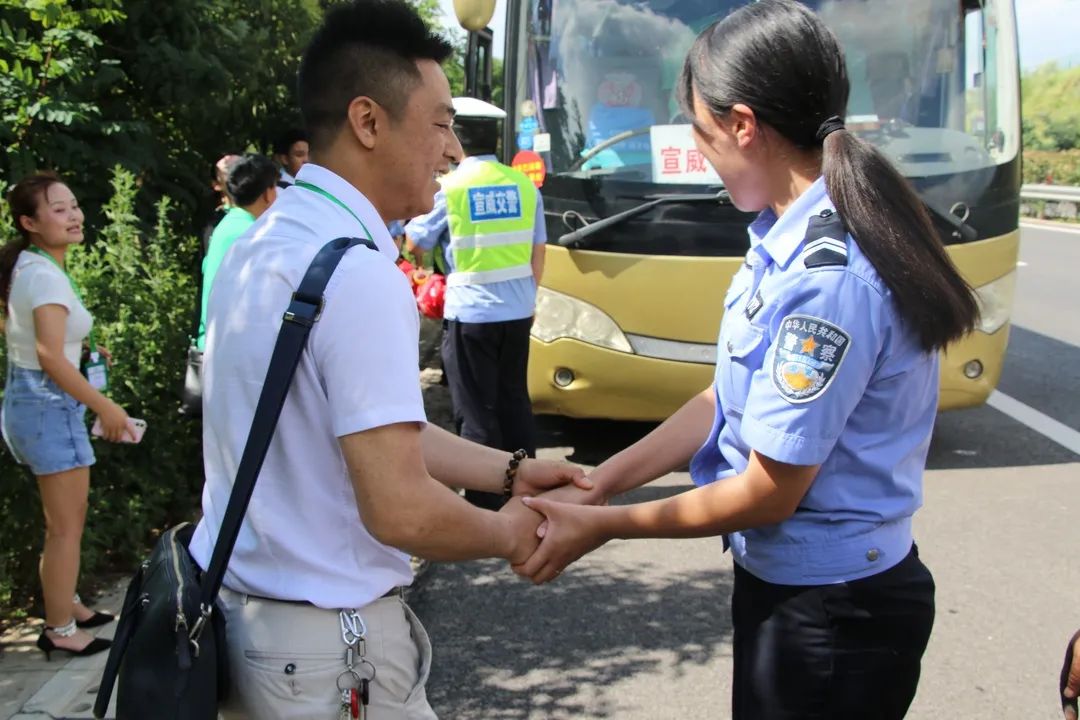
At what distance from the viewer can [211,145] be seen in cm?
797

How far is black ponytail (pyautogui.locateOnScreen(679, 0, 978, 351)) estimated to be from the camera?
1.79m

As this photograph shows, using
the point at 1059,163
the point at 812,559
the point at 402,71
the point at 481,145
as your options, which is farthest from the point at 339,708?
the point at 1059,163

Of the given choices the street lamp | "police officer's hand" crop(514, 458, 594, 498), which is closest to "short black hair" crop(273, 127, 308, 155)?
the street lamp

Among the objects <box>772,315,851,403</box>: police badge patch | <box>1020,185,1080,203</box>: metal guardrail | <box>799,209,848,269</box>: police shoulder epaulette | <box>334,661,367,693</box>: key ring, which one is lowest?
<box>1020,185,1080,203</box>: metal guardrail

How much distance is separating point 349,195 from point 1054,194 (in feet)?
88.5

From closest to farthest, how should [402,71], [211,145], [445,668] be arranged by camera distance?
[402,71] → [445,668] → [211,145]

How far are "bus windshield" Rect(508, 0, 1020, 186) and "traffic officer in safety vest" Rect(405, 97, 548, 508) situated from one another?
0.65 m

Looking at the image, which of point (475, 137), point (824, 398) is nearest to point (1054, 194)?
point (475, 137)

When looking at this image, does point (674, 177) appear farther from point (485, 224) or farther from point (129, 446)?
point (129, 446)

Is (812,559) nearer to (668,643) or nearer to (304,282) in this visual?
(304,282)

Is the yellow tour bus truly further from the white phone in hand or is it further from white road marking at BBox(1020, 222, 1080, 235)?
white road marking at BBox(1020, 222, 1080, 235)

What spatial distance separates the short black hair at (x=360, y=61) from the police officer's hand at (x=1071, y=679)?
1.63m

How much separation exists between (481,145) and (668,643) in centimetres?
293

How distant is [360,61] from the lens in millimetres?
1896
